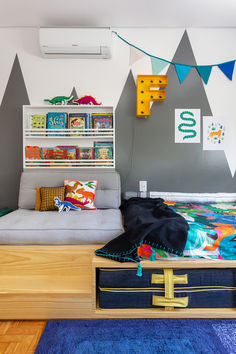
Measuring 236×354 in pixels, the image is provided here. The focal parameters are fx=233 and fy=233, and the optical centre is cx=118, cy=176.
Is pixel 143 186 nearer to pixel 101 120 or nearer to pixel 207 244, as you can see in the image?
pixel 101 120

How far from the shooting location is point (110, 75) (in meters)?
2.69

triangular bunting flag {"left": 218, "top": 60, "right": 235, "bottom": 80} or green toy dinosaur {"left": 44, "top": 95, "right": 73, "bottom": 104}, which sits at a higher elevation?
triangular bunting flag {"left": 218, "top": 60, "right": 235, "bottom": 80}

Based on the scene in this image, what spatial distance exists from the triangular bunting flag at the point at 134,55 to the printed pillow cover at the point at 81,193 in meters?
1.47

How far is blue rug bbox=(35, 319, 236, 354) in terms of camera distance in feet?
3.96

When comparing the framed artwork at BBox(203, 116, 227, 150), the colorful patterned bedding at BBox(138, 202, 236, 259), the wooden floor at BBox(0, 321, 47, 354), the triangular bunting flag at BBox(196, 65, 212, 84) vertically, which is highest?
the triangular bunting flag at BBox(196, 65, 212, 84)

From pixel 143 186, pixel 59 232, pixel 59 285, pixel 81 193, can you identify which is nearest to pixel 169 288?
pixel 59 285

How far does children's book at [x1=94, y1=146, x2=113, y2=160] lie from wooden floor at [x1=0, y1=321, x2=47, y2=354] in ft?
5.54

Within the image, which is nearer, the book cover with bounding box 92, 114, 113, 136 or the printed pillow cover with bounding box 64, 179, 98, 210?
the printed pillow cover with bounding box 64, 179, 98, 210

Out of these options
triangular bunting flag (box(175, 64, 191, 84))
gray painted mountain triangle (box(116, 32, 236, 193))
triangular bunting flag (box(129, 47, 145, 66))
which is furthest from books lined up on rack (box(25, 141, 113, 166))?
triangular bunting flag (box(175, 64, 191, 84))

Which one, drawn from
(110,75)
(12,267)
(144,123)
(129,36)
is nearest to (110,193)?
(144,123)

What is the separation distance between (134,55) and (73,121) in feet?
3.39

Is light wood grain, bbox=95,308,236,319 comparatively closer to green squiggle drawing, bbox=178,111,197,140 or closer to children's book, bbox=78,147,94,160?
children's book, bbox=78,147,94,160

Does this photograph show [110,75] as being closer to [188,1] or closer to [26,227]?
[188,1]

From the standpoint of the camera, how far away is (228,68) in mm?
2680
